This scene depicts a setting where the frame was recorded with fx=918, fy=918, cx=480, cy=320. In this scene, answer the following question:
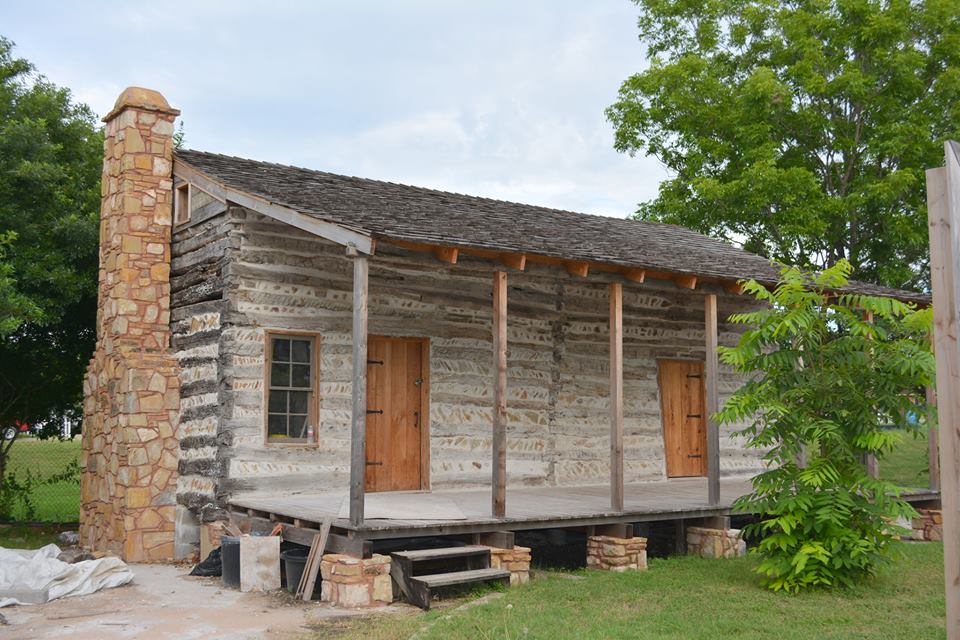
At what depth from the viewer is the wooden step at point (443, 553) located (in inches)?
328

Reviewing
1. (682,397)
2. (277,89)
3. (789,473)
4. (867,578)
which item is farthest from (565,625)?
(277,89)

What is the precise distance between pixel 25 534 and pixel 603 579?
8708 millimetres

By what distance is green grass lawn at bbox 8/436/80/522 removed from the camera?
1575 centimetres

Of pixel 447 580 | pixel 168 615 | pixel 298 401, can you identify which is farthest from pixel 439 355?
pixel 168 615

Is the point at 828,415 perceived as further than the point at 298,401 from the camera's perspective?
No

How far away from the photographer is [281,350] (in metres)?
10.8

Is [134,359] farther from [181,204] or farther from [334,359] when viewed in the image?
[334,359]

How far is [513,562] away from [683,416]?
601 centimetres

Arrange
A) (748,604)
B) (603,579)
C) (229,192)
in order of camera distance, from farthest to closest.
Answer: (229,192)
(603,579)
(748,604)

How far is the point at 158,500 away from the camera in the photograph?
11.0 m

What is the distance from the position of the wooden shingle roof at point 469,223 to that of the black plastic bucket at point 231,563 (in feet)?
10.9

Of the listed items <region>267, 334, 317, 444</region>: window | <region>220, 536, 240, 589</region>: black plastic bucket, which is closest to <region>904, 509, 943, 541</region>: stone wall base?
<region>267, 334, 317, 444</region>: window

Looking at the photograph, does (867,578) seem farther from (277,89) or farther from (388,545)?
(277,89)

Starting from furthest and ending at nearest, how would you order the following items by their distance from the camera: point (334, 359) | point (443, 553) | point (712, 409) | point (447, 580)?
point (334, 359) < point (712, 409) < point (443, 553) < point (447, 580)
